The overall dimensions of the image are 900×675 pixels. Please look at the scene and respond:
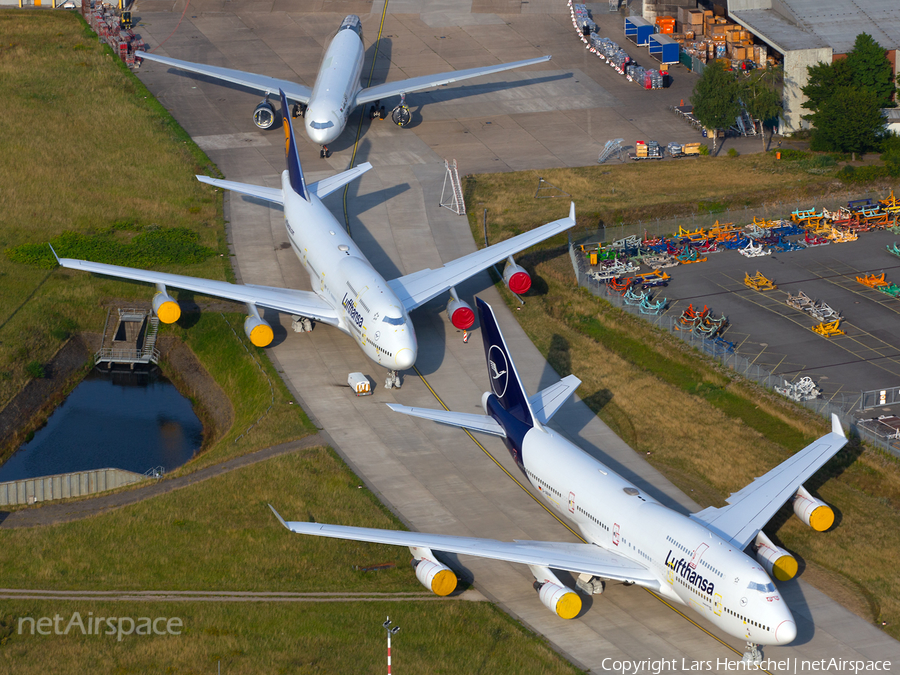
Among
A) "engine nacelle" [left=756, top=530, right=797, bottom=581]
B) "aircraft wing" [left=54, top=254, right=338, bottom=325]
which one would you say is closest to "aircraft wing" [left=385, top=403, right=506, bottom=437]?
"engine nacelle" [left=756, top=530, right=797, bottom=581]

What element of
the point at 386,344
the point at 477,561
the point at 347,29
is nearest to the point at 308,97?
the point at 347,29

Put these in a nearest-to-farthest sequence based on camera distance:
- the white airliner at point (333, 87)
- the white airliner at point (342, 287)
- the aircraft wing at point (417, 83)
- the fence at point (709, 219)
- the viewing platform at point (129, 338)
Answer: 1. the white airliner at point (342, 287)
2. the viewing platform at point (129, 338)
3. the fence at point (709, 219)
4. the white airliner at point (333, 87)
5. the aircraft wing at point (417, 83)

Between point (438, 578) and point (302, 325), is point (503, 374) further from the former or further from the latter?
point (302, 325)

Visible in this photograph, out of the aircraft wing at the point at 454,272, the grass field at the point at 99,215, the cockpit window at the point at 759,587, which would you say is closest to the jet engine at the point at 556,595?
the cockpit window at the point at 759,587

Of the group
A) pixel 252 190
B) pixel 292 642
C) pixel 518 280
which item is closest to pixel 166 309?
pixel 252 190

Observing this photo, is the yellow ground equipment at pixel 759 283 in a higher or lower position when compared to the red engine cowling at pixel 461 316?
lower

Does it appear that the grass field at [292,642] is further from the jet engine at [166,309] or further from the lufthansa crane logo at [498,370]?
the jet engine at [166,309]

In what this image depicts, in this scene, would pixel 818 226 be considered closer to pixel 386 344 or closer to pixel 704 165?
pixel 704 165

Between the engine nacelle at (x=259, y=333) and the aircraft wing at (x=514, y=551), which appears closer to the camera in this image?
the aircraft wing at (x=514, y=551)
